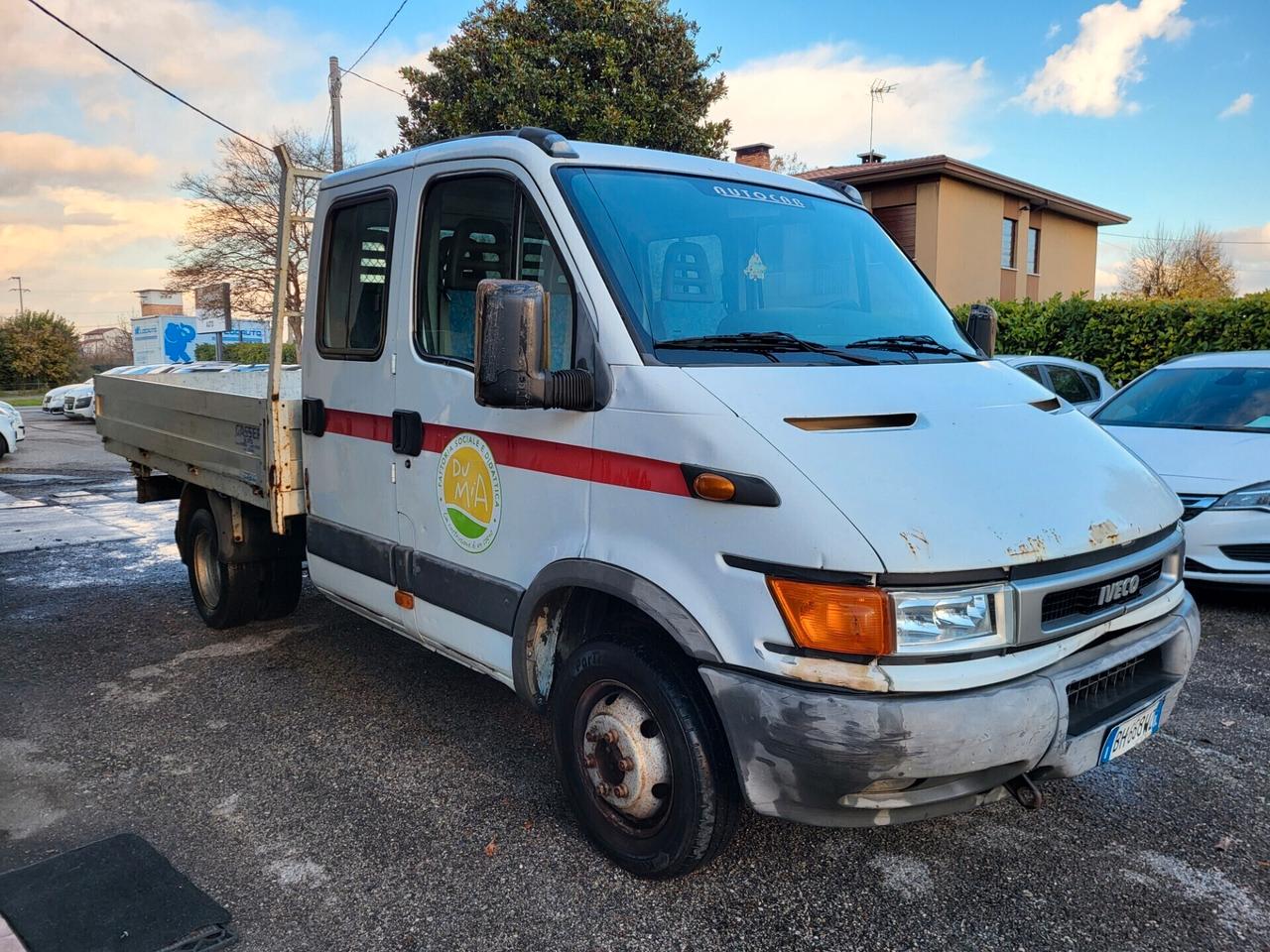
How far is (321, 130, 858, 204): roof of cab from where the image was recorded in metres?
3.41

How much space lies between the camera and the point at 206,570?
5957mm

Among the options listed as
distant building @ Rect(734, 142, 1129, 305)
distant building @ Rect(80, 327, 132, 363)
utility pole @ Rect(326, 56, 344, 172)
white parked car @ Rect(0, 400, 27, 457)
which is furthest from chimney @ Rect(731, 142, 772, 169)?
distant building @ Rect(80, 327, 132, 363)

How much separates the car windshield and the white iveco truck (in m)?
3.90

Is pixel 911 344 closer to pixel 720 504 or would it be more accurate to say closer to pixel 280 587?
pixel 720 504

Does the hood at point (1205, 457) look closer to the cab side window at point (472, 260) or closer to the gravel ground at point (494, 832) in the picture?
the gravel ground at point (494, 832)

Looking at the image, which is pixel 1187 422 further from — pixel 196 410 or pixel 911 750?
pixel 196 410

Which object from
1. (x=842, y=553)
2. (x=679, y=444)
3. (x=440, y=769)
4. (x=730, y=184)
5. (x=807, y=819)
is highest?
(x=730, y=184)

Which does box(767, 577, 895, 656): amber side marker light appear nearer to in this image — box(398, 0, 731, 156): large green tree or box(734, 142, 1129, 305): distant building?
box(398, 0, 731, 156): large green tree

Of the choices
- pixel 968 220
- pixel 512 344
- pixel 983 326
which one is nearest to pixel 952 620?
pixel 512 344

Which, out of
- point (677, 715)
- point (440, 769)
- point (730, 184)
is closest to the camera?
point (677, 715)

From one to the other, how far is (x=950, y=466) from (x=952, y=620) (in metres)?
0.45

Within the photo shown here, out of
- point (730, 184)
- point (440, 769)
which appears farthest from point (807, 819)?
point (730, 184)

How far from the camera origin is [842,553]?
2.45m

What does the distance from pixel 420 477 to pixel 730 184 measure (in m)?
1.67
